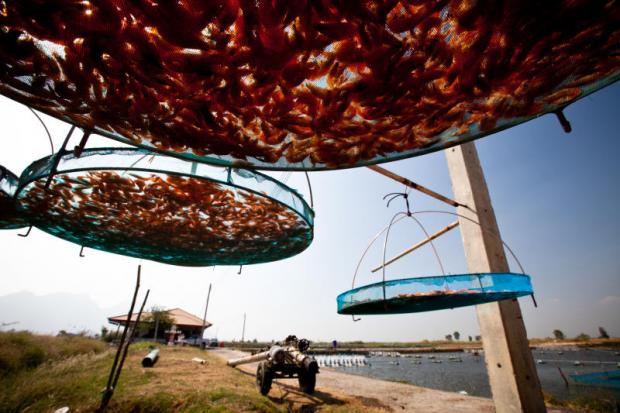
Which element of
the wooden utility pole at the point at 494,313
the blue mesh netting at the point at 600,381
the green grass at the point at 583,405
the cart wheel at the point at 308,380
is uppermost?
the wooden utility pole at the point at 494,313

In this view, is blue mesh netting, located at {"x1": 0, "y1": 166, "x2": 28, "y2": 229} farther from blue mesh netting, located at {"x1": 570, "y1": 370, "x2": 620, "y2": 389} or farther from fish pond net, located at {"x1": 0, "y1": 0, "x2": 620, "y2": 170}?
blue mesh netting, located at {"x1": 570, "y1": 370, "x2": 620, "y2": 389}

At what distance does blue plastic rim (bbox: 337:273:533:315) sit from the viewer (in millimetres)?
2783

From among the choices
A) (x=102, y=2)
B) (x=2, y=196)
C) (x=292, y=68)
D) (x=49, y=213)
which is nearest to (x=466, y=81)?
(x=292, y=68)

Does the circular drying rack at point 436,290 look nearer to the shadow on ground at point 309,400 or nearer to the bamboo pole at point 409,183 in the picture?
the bamboo pole at point 409,183

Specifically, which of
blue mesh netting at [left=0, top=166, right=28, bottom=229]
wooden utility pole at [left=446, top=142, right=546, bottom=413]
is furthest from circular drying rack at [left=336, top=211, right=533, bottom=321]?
blue mesh netting at [left=0, top=166, right=28, bottom=229]

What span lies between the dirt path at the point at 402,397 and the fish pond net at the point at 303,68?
7.16 m

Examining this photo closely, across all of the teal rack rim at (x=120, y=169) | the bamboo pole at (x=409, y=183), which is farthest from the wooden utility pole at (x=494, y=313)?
the teal rack rim at (x=120, y=169)

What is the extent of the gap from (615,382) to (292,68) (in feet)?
131

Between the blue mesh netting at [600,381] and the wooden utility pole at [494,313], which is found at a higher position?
the wooden utility pole at [494,313]

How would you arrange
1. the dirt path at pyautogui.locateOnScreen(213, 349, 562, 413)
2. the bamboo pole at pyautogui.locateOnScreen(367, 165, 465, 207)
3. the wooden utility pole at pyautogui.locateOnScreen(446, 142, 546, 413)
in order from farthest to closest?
the dirt path at pyautogui.locateOnScreen(213, 349, 562, 413) → the bamboo pole at pyautogui.locateOnScreen(367, 165, 465, 207) → the wooden utility pole at pyautogui.locateOnScreen(446, 142, 546, 413)

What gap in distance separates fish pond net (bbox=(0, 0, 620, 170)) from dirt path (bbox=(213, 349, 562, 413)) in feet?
23.5

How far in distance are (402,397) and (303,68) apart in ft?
29.7

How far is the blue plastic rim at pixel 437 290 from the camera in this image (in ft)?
9.13

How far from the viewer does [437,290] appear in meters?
3.05
